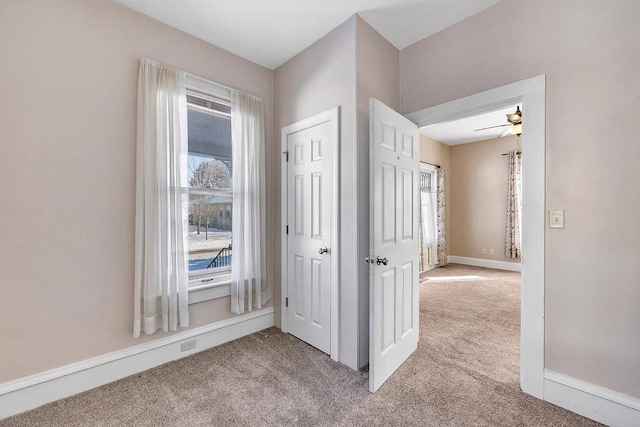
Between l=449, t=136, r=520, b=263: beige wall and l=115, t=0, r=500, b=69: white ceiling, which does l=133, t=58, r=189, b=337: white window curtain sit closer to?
l=115, t=0, r=500, b=69: white ceiling

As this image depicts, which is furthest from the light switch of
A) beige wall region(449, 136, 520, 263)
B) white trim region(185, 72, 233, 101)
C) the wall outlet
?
beige wall region(449, 136, 520, 263)

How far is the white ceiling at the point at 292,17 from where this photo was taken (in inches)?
84.0

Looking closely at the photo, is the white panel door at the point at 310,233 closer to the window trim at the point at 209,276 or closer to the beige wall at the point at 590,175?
the window trim at the point at 209,276

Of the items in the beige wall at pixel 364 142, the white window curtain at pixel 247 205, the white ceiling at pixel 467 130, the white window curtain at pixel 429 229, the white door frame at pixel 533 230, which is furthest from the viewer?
the white window curtain at pixel 429 229

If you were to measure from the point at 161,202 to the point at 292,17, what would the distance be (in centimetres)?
186

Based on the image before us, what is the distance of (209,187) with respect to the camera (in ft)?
8.64

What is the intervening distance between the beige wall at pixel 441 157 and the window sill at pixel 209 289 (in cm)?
477

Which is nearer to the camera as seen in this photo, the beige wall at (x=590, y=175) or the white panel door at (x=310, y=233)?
the beige wall at (x=590, y=175)

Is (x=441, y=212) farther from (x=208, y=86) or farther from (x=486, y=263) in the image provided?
(x=208, y=86)

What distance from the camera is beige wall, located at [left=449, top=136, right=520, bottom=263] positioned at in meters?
6.09

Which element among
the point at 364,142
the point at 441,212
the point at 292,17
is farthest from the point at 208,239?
the point at 441,212

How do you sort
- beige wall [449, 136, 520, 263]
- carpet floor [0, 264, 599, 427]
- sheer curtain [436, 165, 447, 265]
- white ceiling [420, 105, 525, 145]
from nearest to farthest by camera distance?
carpet floor [0, 264, 599, 427] → white ceiling [420, 105, 525, 145] → beige wall [449, 136, 520, 263] → sheer curtain [436, 165, 447, 265]

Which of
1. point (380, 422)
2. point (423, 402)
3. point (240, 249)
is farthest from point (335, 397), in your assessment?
point (240, 249)

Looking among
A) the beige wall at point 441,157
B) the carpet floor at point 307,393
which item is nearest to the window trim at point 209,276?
the carpet floor at point 307,393
